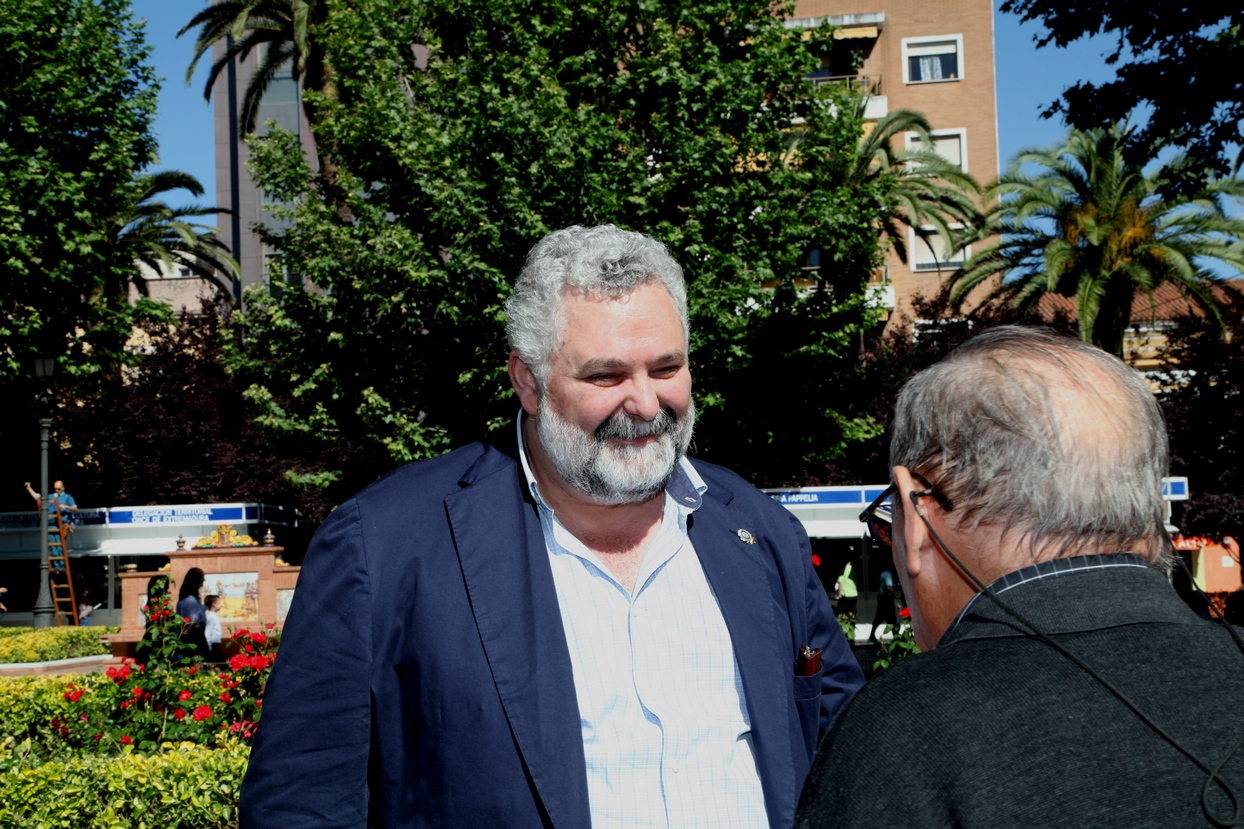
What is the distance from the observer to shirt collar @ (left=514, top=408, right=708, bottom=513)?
2.79 meters

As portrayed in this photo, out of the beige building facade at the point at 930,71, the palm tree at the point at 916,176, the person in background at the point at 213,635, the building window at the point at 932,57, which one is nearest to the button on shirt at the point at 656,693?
the person in background at the point at 213,635

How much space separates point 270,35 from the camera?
23.1m

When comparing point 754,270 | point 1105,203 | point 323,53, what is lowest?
point 754,270

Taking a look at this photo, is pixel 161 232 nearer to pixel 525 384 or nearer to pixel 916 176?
pixel 916 176

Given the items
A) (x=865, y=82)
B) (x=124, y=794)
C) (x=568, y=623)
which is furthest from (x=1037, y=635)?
(x=865, y=82)

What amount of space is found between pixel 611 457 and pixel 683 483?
0.32 m

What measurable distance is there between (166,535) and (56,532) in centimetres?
252

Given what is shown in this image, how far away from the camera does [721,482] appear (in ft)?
9.65

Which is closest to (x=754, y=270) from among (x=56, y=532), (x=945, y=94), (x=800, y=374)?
(x=800, y=374)

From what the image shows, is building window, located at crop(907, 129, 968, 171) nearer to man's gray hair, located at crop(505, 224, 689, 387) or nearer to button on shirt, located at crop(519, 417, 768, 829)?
man's gray hair, located at crop(505, 224, 689, 387)

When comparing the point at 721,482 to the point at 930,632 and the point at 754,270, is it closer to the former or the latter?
the point at 930,632

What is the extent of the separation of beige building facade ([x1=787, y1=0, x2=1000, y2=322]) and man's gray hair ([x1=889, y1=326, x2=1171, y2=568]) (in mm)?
31918

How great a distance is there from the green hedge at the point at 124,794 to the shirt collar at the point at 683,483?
9.77 ft

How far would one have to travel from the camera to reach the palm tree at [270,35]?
21.0 meters
